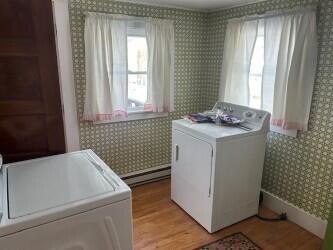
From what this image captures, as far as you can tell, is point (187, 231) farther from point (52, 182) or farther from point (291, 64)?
point (291, 64)

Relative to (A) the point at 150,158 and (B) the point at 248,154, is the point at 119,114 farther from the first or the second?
(B) the point at 248,154

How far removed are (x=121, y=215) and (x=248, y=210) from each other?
1.63m

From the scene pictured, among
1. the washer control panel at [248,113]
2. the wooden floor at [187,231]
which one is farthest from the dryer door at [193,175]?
the washer control panel at [248,113]

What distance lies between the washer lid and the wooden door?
6.1 inches

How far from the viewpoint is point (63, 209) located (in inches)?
44.8

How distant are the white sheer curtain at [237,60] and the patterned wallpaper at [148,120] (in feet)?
1.65

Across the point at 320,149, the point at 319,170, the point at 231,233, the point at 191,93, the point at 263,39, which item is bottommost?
the point at 231,233

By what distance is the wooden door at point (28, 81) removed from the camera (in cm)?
148

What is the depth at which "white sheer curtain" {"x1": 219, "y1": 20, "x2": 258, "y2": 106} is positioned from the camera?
8.53 feet

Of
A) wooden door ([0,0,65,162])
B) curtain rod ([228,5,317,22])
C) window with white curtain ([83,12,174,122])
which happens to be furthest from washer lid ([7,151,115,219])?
curtain rod ([228,5,317,22])

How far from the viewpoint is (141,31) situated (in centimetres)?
283

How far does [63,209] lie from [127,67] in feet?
6.31

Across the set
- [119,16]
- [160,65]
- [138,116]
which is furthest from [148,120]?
[119,16]

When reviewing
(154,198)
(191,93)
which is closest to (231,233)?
(154,198)
